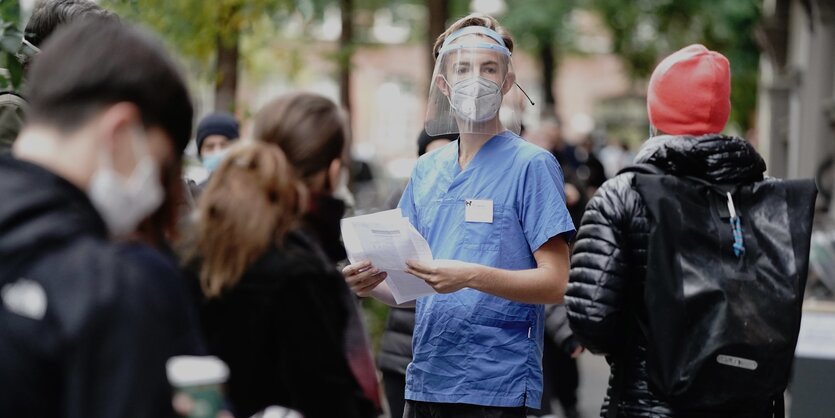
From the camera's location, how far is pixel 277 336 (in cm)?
270

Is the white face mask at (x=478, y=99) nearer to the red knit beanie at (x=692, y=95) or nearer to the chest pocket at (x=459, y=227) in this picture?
the chest pocket at (x=459, y=227)

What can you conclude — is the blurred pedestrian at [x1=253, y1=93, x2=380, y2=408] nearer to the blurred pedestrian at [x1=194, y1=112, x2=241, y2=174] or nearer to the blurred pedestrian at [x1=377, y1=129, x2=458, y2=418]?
the blurred pedestrian at [x1=377, y1=129, x2=458, y2=418]

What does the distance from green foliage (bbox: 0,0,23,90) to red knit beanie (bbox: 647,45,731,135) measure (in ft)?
6.66

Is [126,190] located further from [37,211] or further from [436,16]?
[436,16]

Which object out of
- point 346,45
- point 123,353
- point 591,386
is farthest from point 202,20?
point 123,353

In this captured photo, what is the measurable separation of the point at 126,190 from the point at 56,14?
8.15 feet

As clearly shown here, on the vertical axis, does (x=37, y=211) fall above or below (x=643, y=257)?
above

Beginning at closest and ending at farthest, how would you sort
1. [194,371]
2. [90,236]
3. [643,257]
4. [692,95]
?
[90,236]
[194,371]
[643,257]
[692,95]

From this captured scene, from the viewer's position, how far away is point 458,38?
4.40 m

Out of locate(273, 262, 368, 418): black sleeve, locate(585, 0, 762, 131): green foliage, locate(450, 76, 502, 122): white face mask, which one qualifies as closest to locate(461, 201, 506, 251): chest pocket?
locate(450, 76, 502, 122): white face mask

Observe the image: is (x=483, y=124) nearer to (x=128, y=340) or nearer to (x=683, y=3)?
(x=128, y=340)

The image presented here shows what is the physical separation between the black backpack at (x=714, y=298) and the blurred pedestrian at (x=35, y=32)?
1832mm

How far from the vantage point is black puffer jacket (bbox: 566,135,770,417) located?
3.82 meters

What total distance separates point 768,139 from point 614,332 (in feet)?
60.4
